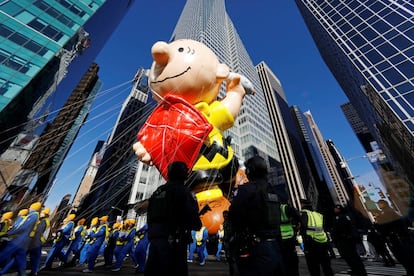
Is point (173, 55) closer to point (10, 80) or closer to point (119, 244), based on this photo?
point (119, 244)

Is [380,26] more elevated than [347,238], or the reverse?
[380,26]

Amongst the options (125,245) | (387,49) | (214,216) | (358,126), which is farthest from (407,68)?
(358,126)

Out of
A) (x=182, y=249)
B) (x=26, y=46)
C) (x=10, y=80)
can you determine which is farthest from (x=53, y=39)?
(x=182, y=249)

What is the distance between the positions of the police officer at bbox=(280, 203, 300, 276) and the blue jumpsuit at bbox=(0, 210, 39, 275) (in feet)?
18.0

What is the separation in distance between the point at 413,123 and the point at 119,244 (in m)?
25.6

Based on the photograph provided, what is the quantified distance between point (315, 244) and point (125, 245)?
602 cm

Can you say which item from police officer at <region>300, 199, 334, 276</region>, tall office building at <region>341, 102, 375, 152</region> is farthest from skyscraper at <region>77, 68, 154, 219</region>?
tall office building at <region>341, 102, 375, 152</region>

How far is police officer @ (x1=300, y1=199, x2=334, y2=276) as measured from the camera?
3.29 metres

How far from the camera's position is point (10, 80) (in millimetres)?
18281

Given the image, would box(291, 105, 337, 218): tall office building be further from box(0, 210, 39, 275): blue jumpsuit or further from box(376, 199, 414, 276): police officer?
box(0, 210, 39, 275): blue jumpsuit

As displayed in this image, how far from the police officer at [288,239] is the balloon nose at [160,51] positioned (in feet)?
13.3

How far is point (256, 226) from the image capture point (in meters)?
1.94

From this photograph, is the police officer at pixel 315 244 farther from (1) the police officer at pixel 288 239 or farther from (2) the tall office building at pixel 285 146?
(2) the tall office building at pixel 285 146

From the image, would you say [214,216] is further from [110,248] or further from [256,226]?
[110,248]
